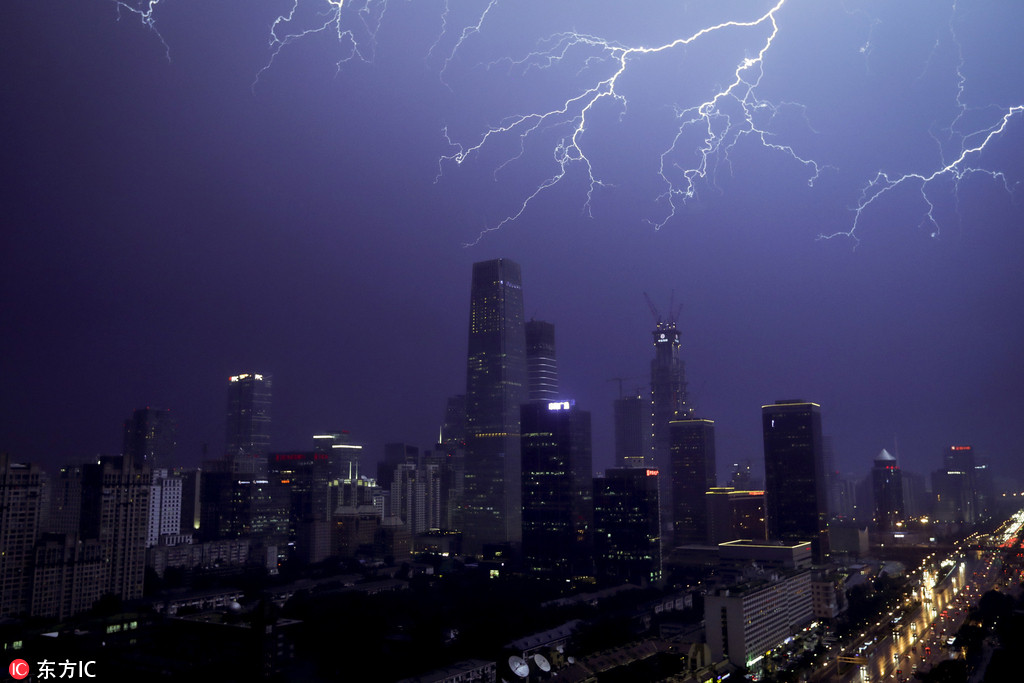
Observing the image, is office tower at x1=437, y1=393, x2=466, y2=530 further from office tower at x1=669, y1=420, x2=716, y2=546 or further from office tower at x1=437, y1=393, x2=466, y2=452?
office tower at x1=669, y1=420, x2=716, y2=546

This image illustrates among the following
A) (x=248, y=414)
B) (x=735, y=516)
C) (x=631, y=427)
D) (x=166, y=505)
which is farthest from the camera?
(x=631, y=427)

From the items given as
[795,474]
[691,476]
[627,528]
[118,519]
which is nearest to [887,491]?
[691,476]

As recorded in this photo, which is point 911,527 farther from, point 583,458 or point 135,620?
point 135,620

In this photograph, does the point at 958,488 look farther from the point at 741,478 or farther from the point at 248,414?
the point at 248,414

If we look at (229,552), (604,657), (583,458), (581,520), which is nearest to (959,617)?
(604,657)

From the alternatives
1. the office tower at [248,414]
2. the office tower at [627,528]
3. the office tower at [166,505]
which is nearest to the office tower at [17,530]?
the office tower at [166,505]

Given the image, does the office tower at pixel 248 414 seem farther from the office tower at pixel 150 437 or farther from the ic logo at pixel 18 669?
the ic logo at pixel 18 669

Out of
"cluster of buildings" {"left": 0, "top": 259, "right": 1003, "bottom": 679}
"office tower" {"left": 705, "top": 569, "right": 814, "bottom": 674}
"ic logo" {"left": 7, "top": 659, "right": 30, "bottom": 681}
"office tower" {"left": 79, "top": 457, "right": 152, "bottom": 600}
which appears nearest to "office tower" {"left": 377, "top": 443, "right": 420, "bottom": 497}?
"cluster of buildings" {"left": 0, "top": 259, "right": 1003, "bottom": 679}
